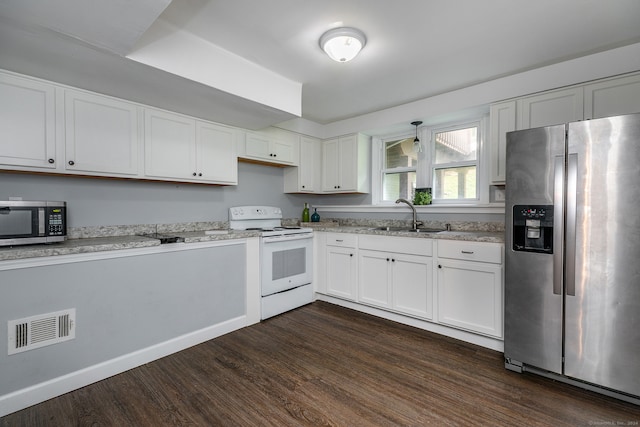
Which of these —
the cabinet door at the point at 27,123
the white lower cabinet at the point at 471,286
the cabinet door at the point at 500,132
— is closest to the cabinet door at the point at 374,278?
the white lower cabinet at the point at 471,286

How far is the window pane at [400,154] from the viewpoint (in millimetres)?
3746

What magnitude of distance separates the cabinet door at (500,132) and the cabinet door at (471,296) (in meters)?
0.85

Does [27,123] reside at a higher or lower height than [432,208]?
higher

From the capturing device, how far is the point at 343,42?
2.03 metres

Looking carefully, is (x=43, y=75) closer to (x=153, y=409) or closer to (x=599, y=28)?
(x=153, y=409)

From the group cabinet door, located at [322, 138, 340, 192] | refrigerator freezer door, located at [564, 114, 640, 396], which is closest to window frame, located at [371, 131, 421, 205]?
cabinet door, located at [322, 138, 340, 192]

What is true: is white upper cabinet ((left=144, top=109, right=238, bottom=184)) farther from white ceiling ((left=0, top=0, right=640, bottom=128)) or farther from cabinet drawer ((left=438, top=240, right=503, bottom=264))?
cabinet drawer ((left=438, top=240, right=503, bottom=264))

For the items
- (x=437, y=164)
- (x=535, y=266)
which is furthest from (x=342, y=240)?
(x=535, y=266)

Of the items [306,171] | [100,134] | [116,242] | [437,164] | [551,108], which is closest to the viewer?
[116,242]

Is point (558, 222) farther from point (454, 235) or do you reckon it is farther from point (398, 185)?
point (398, 185)

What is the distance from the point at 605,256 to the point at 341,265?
2.24 metres

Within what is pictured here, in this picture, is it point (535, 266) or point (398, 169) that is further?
point (398, 169)

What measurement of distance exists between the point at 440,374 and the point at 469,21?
2.37 meters

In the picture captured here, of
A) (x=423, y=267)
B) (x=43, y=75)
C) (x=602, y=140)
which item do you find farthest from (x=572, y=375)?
(x=43, y=75)
